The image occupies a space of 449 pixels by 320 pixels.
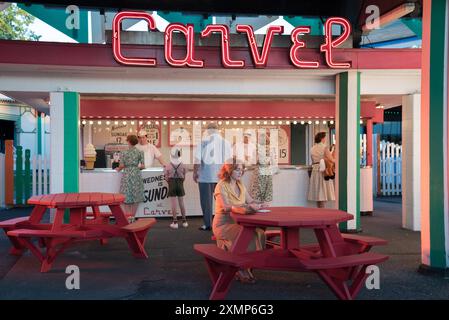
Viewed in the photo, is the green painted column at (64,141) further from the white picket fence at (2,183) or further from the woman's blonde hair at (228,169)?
the woman's blonde hair at (228,169)

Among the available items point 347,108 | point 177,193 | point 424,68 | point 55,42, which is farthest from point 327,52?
point 55,42

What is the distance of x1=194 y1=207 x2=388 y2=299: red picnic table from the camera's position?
4375 mm

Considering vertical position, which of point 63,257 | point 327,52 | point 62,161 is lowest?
point 63,257

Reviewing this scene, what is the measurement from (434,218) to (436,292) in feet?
3.24

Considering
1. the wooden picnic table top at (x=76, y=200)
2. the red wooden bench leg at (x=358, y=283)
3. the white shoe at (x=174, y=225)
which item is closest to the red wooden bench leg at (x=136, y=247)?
the wooden picnic table top at (x=76, y=200)

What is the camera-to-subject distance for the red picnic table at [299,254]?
4.38 m

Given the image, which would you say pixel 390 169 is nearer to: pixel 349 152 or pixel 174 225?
pixel 349 152

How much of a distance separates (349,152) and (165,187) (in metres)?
3.90

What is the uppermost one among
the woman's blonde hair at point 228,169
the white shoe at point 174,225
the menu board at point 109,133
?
the menu board at point 109,133

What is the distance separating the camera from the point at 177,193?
905 cm

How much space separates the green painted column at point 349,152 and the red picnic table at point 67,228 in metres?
3.59

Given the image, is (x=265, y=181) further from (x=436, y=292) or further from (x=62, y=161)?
(x=436, y=292)

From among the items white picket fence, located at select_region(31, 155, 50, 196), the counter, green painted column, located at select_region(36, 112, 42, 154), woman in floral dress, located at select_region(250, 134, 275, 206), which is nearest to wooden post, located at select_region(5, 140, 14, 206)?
Result: white picket fence, located at select_region(31, 155, 50, 196)

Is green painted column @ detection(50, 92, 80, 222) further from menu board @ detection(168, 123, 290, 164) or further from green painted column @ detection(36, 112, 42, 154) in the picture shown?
green painted column @ detection(36, 112, 42, 154)
